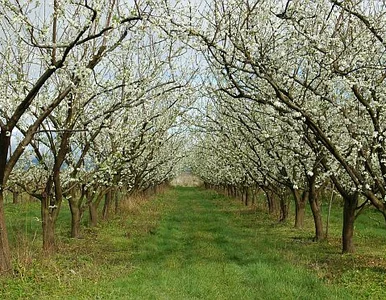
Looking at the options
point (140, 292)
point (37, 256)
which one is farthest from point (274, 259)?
point (37, 256)

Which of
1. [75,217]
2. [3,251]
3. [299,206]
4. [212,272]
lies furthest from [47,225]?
[299,206]

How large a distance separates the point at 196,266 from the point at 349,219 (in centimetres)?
444

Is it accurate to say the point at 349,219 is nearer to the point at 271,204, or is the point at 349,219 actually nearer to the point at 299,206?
the point at 299,206

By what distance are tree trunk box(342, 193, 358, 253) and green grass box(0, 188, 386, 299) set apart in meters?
0.41

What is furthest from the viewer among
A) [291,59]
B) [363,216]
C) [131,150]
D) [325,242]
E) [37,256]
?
[363,216]

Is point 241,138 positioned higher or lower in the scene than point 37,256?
higher

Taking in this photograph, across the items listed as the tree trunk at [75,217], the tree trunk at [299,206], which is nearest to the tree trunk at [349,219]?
the tree trunk at [299,206]

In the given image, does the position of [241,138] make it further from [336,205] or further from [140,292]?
[336,205]

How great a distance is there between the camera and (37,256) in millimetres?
11266

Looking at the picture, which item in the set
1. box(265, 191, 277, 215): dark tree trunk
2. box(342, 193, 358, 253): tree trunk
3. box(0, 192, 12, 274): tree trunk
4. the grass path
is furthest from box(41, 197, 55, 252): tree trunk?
box(265, 191, 277, 215): dark tree trunk

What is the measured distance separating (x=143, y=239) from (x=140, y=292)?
7549 millimetres

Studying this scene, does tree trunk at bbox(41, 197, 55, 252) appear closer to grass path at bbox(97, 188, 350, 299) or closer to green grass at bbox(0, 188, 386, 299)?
green grass at bbox(0, 188, 386, 299)

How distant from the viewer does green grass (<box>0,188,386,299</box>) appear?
28.9 feet

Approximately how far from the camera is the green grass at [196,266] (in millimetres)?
8813
